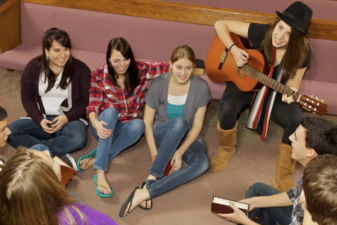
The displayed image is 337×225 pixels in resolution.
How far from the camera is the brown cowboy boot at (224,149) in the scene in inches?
106

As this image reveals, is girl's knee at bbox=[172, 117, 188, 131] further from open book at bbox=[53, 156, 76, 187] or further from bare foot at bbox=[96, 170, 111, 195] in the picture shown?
open book at bbox=[53, 156, 76, 187]

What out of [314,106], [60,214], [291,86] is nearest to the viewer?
[60,214]

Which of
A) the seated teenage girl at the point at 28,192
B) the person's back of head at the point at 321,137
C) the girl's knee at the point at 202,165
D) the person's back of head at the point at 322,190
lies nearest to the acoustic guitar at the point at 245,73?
the person's back of head at the point at 321,137

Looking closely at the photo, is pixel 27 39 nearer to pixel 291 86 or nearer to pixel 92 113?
pixel 92 113

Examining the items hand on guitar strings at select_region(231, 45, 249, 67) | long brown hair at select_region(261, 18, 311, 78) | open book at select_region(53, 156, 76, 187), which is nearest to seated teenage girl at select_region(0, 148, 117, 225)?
open book at select_region(53, 156, 76, 187)

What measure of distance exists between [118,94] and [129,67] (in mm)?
223

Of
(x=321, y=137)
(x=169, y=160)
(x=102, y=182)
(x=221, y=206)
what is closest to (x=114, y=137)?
(x=102, y=182)

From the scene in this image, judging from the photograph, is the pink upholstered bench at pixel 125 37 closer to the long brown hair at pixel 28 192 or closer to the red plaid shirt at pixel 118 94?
the red plaid shirt at pixel 118 94

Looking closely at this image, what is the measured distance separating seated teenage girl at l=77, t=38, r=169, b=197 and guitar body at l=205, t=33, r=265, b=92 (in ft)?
1.27

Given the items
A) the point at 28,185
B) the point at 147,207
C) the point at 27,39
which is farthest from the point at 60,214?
the point at 27,39

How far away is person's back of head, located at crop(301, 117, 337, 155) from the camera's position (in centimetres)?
186

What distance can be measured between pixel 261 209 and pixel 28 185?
4.49 feet

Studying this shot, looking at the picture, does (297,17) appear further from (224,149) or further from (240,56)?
(224,149)

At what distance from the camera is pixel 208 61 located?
286cm
